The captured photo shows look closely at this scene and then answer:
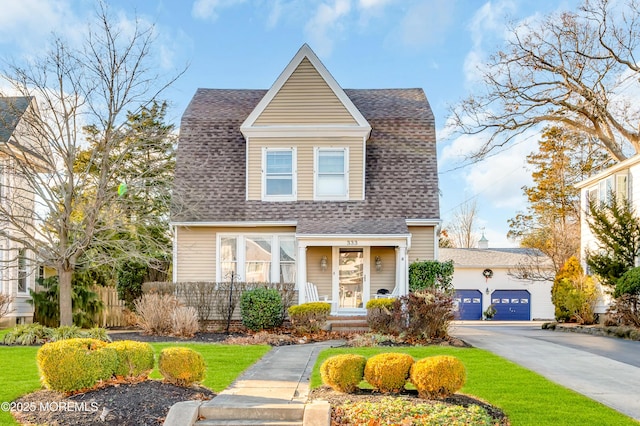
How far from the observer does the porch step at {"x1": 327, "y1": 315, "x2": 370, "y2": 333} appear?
56.6 feet

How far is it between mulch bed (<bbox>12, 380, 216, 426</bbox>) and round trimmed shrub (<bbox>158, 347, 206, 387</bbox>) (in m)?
0.13

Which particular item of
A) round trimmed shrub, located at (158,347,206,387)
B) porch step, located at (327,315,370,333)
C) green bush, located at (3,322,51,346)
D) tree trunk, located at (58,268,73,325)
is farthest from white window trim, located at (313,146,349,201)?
round trimmed shrub, located at (158,347,206,387)

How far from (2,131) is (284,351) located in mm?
11900

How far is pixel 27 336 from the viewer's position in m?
13.7

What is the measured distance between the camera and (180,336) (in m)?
15.6

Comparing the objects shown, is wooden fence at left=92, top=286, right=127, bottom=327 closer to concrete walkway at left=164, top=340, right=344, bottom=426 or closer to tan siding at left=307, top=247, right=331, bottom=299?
tan siding at left=307, top=247, right=331, bottom=299

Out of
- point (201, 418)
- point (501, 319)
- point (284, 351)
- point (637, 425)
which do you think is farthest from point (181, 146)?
point (501, 319)

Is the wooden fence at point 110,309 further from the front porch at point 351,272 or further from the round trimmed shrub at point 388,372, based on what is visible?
the round trimmed shrub at point 388,372

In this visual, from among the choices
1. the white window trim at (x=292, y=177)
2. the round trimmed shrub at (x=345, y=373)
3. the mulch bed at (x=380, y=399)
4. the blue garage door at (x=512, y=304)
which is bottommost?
the blue garage door at (x=512, y=304)

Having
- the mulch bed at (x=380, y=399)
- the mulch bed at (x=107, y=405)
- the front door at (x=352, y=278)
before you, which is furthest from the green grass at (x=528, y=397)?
the front door at (x=352, y=278)

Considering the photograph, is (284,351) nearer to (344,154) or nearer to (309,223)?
(309,223)

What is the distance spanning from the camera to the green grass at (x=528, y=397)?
7277 mm

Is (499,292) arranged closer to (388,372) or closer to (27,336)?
(27,336)

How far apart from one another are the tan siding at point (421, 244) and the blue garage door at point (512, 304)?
18764mm
